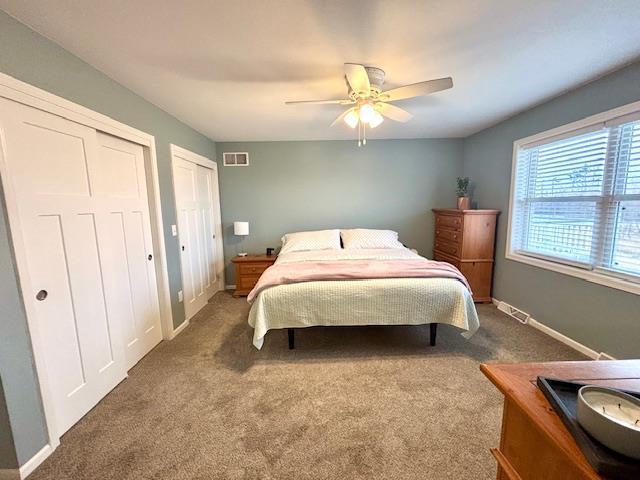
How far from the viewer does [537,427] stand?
64 cm

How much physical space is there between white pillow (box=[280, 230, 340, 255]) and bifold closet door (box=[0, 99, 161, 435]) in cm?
180

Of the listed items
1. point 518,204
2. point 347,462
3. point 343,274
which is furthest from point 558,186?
point 347,462

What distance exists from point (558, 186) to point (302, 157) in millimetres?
3079

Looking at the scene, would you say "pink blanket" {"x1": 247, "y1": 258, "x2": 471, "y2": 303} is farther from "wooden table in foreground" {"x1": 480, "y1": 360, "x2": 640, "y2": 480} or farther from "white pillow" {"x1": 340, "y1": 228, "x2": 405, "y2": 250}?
"wooden table in foreground" {"x1": 480, "y1": 360, "x2": 640, "y2": 480}

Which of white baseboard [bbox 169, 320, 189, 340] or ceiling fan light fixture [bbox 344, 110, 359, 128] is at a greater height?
ceiling fan light fixture [bbox 344, 110, 359, 128]

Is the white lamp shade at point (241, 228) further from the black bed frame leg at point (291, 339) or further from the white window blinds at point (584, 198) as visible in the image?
the white window blinds at point (584, 198)

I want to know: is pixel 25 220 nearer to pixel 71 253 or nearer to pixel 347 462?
pixel 71 253

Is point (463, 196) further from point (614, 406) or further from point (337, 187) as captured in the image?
point (614, 406)

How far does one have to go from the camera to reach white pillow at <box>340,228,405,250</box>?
12.1ft

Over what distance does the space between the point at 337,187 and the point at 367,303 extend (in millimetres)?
2323

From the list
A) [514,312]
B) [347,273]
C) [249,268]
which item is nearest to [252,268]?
[249,268]

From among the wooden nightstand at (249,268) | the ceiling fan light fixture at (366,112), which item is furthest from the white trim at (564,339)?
the wooden nightstand at (249,268)

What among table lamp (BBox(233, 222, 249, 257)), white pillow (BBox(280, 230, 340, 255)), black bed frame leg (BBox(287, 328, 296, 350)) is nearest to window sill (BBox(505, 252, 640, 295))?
white pillow (BBox(280, 230, 340, 255))

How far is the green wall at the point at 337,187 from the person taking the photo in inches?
161
